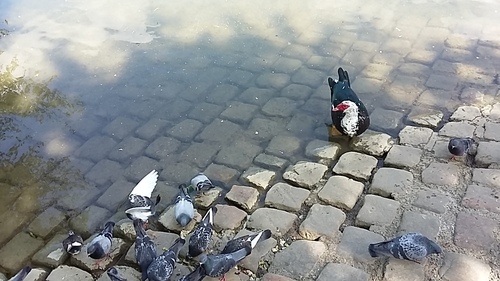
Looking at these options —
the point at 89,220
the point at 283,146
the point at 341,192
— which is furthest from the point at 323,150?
the point at 89,220

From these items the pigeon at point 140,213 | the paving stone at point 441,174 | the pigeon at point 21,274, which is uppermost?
the pigeon at point 21,274

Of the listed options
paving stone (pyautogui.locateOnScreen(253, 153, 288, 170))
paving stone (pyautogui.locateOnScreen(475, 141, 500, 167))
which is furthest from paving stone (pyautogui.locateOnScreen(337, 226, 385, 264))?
paving stone (pyautogui.locateOnScreen(475, 141, 500, 167))

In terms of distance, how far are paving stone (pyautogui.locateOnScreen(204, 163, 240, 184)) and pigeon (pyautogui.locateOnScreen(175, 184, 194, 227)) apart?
1.39 feet

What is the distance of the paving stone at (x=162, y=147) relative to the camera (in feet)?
14.2

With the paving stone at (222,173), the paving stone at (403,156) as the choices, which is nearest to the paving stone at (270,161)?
the paving stone at (222,173)

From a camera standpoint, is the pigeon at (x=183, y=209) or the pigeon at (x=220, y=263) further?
the pigeon at (x=183, y=209)

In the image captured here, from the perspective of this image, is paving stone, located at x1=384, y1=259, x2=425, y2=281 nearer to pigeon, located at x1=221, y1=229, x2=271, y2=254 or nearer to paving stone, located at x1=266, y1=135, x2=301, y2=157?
pigeon, located at x1=221, y1=229, x2=271, y2=254

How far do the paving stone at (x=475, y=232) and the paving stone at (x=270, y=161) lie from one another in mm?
1400

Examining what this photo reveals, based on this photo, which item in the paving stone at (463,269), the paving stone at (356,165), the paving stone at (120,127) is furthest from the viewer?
the paving stone at (120,127)

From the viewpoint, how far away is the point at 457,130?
4180mm

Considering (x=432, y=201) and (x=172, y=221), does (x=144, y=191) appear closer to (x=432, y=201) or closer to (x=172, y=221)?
(x=172, y=221)

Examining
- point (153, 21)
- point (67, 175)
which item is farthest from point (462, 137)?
point (153, 21)

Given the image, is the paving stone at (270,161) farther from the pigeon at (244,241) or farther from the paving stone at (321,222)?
the pigeon at (244,241)

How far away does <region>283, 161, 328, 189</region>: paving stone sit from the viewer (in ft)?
12.6
